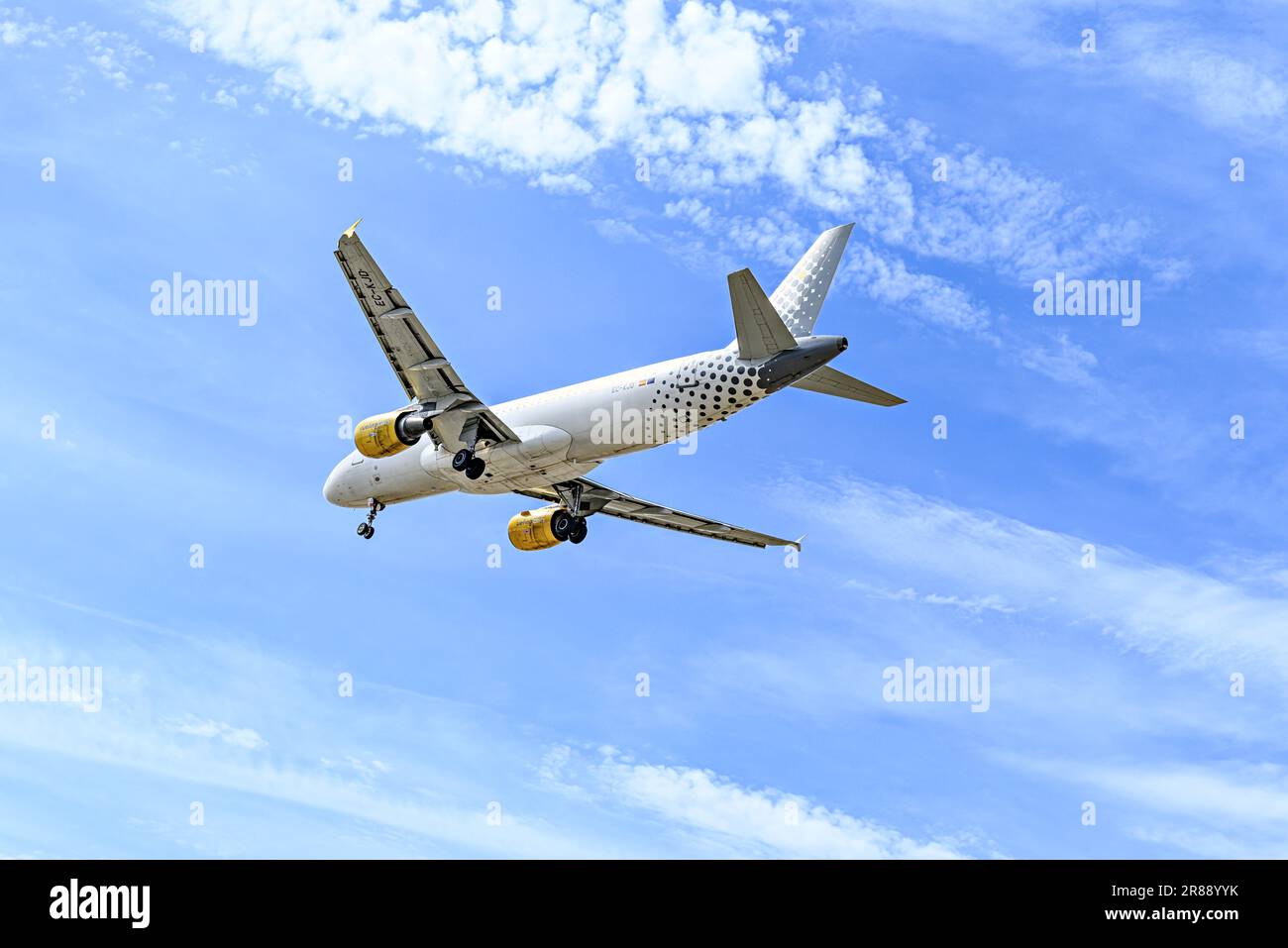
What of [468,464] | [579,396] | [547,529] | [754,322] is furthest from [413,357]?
[754,322]

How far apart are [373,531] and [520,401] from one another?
307 inches

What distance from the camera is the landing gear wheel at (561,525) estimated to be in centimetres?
4966

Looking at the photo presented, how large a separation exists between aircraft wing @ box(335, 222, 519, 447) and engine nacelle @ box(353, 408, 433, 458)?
56 centimetres

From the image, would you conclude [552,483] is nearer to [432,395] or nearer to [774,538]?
[432,395]

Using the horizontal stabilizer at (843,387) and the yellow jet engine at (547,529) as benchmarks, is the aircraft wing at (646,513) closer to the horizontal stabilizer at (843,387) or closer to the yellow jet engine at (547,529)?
the yellow jet engine at (547,529)

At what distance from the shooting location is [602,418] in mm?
42750

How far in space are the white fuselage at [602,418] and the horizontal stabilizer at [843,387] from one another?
6.07ft

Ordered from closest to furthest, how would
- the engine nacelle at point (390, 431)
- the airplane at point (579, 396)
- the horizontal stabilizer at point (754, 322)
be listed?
1. the horizontal stabilizer at point (754, 322)
2. the airplane at point (579, 396)
3. the engine nacelle at point (390, 431)

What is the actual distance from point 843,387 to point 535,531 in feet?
43.6

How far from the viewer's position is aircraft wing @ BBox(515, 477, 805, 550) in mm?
49938

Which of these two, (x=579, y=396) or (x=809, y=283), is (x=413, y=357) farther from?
(x=809, y=283)

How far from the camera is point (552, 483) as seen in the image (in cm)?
4769

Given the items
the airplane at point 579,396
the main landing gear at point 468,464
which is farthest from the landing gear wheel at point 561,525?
the main landing gear at point 468,464
